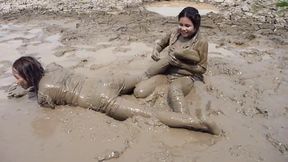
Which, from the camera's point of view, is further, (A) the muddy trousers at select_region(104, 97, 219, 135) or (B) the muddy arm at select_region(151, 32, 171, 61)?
(B) the muddy arm at select_region(151, 32, 171, 61)

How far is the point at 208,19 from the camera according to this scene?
8.42 meters

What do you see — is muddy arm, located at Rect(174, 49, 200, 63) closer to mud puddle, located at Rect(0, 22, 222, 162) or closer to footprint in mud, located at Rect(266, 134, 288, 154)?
mud puddle, located at Rect(0, 22, 222, 162)

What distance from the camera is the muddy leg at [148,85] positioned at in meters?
4.86

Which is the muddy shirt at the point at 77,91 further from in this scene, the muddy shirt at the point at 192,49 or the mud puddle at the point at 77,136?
the muddy shirt at the point at 192,49

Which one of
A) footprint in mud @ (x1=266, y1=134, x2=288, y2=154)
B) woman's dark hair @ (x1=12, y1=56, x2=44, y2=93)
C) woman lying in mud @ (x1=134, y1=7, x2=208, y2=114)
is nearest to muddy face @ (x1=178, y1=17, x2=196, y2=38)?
woman lying in mud @ (x1=134, y1=7, x2=208, y2=114)

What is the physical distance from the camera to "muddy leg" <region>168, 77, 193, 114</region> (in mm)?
4457

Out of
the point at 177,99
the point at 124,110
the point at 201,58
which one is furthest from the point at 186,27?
the point at 124,110

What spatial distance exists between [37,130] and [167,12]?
5.51m

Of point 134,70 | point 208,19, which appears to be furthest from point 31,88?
point 208,19

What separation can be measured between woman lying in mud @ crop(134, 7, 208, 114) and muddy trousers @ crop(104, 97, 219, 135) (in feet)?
0.88

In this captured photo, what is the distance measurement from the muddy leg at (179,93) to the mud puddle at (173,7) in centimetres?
433

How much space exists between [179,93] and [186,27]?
858 millimetres

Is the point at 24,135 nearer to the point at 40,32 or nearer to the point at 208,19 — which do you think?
the point at 40,32

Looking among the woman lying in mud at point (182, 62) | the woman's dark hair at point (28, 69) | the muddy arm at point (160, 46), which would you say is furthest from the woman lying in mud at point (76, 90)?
the muddy arm at point (160, 46)
